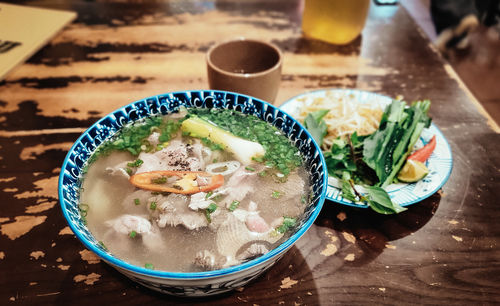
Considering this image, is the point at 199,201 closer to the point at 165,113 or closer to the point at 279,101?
the point at 165,113

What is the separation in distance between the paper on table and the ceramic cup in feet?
3.83

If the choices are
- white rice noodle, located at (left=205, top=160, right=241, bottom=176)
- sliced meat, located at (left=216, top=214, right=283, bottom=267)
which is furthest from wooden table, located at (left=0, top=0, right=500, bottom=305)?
white rice noodle, located at (left=205, top=160, right=241, bottom=176)

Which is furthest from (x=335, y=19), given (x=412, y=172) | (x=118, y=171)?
(x=118, y=171)

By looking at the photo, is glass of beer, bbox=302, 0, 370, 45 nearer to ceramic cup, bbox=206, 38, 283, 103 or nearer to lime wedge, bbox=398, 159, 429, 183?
ceramic cup, bbox=206, 38, 283, 103

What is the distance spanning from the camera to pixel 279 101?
1856 mm

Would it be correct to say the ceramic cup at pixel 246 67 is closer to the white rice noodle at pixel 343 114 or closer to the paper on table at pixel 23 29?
the white rice noodle at pixel 343 114

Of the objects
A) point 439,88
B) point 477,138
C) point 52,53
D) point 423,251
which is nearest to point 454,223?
point 423,251

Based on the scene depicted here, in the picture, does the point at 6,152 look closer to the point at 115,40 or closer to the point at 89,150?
the point at 89,150

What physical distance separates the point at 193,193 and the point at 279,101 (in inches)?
36.2

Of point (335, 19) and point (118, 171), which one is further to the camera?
point (335, 19)

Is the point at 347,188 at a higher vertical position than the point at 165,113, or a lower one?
lower

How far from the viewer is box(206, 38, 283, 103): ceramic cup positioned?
1.55 meters

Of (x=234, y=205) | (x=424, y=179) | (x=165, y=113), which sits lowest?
(x=424, y=179)

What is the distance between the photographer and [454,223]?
4.27 ft
